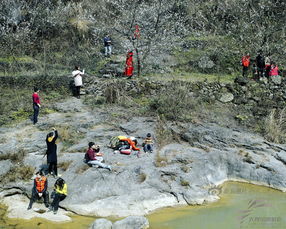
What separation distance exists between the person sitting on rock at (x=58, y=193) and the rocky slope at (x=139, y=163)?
0.75ft

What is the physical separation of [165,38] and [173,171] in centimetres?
1122

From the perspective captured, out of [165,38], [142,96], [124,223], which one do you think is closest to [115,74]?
[142,96]

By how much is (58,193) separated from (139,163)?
300cm

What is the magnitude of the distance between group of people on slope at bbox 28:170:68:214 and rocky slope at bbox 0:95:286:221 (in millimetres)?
254

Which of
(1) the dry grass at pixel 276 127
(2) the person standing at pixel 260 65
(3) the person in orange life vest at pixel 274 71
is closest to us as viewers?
(1) the dry grass at pixel 276 127

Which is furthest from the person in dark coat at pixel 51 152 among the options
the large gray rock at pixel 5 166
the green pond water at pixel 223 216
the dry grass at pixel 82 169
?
the green pond water at pixel 223 216

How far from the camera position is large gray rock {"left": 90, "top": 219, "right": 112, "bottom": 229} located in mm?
9969

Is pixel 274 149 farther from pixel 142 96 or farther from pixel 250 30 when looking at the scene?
pixel 250 30

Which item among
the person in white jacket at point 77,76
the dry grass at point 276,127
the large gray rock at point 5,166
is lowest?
the large gray rock at point 5,166

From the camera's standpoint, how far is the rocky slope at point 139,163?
455 inches

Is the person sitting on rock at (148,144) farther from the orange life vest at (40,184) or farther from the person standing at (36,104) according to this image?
the person standing at (36,104)

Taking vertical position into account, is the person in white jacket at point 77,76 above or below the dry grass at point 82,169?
above

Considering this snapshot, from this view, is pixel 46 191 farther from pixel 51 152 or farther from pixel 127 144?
pixel 127 144

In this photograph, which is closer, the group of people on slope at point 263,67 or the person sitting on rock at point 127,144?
the person sitting on rock at point 127,144
